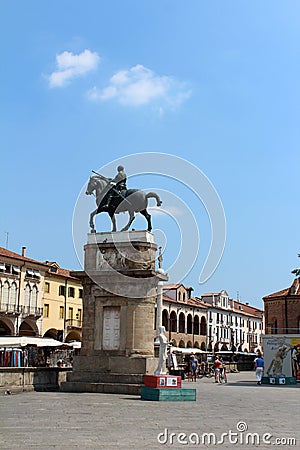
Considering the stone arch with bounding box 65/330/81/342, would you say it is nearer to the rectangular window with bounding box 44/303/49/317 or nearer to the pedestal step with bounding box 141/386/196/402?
the rectangular window with bounding box 44/303/49/317

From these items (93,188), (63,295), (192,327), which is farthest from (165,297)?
(93,188)

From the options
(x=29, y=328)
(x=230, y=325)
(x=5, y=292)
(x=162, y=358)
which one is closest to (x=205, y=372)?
(x=5, y=292)

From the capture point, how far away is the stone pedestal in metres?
21.5

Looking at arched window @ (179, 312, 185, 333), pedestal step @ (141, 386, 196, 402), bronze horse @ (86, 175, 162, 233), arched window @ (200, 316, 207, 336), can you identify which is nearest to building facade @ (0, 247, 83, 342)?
arched window @ (179, 312, 185, 333)

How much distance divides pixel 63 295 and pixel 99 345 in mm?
46028

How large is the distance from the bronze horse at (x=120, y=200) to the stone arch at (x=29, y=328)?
1546 inches

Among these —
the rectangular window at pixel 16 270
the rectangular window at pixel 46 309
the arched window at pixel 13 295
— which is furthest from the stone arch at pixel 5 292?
the rectangular window at pixel 46 309

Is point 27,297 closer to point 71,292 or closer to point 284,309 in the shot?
point 71,292

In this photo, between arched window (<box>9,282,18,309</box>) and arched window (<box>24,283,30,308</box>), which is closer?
arched window (<box>9,282,18,309</box>)

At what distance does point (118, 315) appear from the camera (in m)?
22.2

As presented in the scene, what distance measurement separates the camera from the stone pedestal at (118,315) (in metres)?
21.5

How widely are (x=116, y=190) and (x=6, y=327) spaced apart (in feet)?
125

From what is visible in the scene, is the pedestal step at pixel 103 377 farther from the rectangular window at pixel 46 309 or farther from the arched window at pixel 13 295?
the rectangular window at pixel 46 309

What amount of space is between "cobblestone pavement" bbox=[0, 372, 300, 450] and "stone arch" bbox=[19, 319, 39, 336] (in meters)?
41.8
